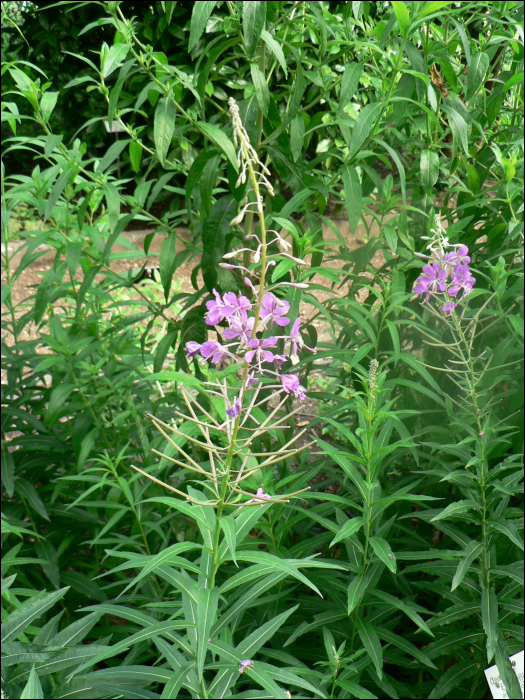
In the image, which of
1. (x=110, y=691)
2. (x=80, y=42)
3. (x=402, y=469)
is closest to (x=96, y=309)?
(x=402, y=469)

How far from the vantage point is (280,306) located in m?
0.97

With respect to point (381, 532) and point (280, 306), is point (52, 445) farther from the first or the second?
point (280, 306)

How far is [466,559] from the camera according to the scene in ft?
4.58

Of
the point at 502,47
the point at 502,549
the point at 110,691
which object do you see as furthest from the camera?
the point at 502,47

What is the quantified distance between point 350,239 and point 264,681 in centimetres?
517

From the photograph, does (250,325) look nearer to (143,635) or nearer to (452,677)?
(143,635)

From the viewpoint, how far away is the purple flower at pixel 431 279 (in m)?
1.48

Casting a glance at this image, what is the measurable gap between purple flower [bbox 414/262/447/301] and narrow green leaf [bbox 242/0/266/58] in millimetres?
652

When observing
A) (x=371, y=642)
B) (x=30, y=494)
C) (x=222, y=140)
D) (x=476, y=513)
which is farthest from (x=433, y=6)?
(x=30, y=494)

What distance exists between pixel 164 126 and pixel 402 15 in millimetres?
644

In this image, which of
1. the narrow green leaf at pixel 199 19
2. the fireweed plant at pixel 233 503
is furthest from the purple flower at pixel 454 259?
the narrow green leaf at pixel 199 19

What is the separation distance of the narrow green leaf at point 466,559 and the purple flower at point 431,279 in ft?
1.98

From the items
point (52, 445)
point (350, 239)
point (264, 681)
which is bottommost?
point (350, 239)

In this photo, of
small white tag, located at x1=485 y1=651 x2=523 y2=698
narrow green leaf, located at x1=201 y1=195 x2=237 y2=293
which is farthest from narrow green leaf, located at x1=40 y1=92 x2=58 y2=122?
small white tag, located at x1=485 y1=651 x2=523 y2=698
